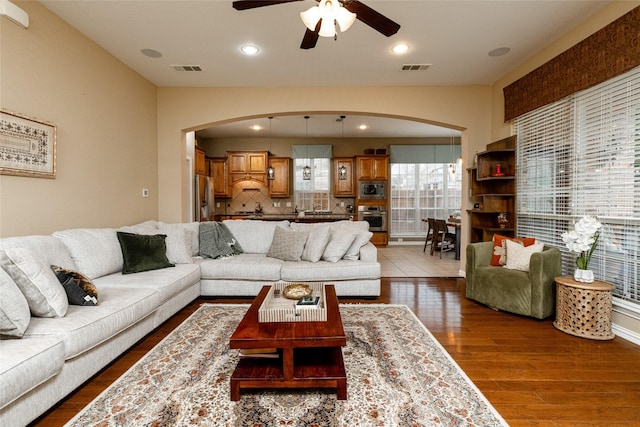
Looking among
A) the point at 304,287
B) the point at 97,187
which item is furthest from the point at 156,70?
the point at 304,287

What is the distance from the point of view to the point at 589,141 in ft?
10.2

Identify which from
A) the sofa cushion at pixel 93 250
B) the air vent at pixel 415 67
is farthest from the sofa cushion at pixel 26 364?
the air vent at pixel 415 67

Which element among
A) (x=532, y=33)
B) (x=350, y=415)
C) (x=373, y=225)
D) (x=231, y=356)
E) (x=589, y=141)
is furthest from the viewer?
(x=373, y=225)

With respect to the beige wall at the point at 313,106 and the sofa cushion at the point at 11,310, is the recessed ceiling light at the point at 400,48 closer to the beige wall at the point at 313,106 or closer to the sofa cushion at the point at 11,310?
the beige wall at the point at 313,106

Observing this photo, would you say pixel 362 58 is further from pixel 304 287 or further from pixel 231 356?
pixel 231 356

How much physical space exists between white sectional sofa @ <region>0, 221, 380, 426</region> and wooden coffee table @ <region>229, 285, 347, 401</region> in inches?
37.5

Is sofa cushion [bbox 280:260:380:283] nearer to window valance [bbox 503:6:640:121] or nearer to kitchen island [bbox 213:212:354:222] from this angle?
window valance [bbox 503:6:640:121]

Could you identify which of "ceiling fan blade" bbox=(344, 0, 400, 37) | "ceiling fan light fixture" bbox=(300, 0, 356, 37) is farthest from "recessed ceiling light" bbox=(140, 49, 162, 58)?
"ceiling fan blade" bbox=(344, 0, 400, 37)

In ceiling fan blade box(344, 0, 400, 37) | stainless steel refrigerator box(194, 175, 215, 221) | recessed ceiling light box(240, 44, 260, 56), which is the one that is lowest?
stainless steel refrigerator box(194, 175, 215, 221)

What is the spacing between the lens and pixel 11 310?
1.68 m

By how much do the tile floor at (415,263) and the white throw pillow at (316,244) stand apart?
1.57 metres

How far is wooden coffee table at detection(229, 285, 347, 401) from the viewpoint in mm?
1746

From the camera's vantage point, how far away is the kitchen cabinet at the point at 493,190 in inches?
169

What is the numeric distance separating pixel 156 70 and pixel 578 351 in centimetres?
558
